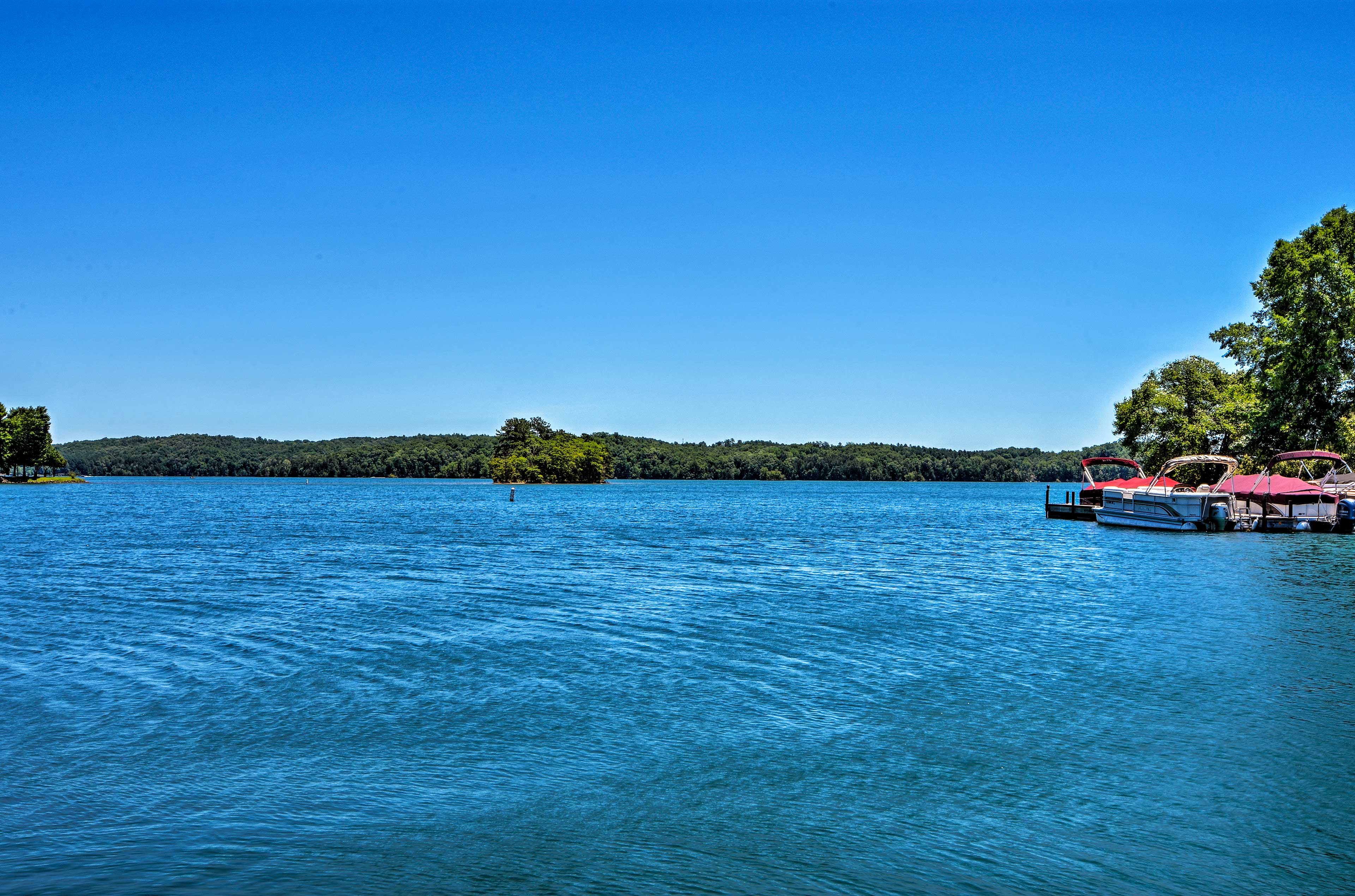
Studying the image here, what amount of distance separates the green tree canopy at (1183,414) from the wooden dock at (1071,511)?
28.9ft

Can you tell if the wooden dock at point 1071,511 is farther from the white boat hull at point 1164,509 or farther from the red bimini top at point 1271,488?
the red bimini top at point 1271,488

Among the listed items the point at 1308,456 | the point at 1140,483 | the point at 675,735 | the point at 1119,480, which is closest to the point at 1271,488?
the point at 1308,456

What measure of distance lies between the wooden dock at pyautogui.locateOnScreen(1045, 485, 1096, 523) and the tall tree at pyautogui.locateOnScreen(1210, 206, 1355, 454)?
14.5m

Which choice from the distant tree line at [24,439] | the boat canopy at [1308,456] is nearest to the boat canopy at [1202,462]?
the boat canopy at [1308,456]

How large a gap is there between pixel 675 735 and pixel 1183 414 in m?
79.3

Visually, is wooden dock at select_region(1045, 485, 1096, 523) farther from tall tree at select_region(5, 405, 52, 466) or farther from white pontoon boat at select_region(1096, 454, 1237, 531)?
tall tree at select_region(5, 405, 52, 466)

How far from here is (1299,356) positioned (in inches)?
2067

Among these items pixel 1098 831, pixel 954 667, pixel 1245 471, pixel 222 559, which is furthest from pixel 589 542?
pixel 1245 471

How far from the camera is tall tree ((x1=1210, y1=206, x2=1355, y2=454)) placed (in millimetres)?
51531

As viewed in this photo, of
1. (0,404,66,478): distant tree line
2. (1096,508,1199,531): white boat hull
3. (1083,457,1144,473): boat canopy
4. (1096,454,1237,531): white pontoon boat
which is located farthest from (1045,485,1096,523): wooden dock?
(0,404,66,478): distant tree line

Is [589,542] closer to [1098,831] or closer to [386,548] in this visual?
[386,548]

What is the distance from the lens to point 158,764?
36.1ft

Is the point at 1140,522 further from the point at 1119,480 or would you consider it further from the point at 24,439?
the point at 24,439

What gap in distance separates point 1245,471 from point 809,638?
5875 centimetres
